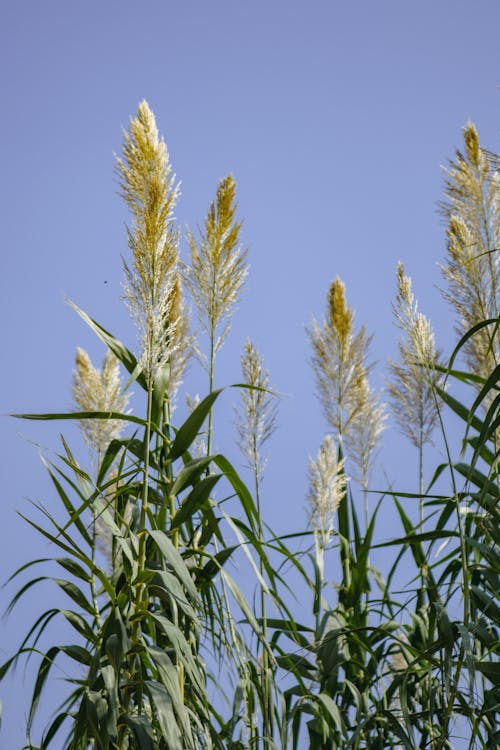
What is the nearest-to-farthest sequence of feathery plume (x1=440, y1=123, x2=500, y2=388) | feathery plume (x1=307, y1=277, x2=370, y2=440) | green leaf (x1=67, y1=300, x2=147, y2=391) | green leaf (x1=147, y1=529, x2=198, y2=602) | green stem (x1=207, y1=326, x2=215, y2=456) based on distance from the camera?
green leaf (x1=147, y1=529, x2=198, y2=602) → green leaf (x1=67, y1=300, x2=147, y2=391) → green stem (x1=207, y1=326, x2=215, y2=456) → feathery plume (x1=440, y1=123, x2=500, y2=388) → feathery plume (x1=307, y1=277, x2=370, y2=440)

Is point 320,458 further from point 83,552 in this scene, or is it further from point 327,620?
point 83,552

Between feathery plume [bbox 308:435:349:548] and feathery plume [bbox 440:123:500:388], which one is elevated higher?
feathery plume [bbox 440:123:500:388]

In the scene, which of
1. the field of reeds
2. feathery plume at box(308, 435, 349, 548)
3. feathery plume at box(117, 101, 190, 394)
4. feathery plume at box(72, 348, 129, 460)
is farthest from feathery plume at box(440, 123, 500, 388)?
feathery plume at box(72, 348, 129, 460)

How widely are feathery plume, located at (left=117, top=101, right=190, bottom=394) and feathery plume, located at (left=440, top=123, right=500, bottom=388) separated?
0.99m

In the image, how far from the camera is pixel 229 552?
251 cm

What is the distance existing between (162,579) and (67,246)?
9.53 feet

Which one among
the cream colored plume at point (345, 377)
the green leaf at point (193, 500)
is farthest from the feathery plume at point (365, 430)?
the green leaf at point (193, 500)

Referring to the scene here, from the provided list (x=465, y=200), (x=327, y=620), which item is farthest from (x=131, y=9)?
(x=327, y=620)

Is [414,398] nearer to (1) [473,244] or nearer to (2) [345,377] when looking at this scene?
(2) [345,377]

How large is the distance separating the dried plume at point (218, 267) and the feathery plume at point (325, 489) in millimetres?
739

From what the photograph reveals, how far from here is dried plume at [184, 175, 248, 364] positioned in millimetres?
3158

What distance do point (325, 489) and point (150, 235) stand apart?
1.30m

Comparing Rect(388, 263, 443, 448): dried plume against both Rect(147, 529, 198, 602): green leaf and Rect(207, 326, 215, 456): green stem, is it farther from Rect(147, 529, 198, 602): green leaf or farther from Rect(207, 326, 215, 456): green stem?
Rect(147, 529, 198, 602): green leaf

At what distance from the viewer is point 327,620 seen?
323 cm
